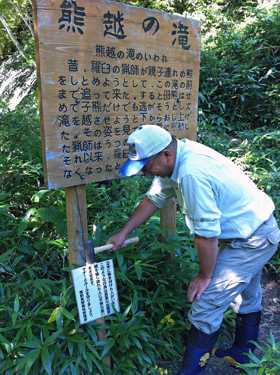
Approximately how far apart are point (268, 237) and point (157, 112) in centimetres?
130

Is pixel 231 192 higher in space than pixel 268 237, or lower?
higher

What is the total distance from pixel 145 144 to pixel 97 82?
0.62 m

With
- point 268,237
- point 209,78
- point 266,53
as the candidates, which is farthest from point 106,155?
point 266,53

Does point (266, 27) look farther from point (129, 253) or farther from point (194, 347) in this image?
point (194, 347)

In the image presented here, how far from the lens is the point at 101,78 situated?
2.14 m

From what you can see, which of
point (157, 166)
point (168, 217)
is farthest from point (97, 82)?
point (168, 217)

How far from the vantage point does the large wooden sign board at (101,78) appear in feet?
6.23

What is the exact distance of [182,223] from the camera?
3.57m

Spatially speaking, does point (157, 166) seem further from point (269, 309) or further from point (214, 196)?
point (269, 309)

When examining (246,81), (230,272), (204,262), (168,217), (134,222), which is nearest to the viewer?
(204,262)

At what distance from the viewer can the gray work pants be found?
6.77 ft

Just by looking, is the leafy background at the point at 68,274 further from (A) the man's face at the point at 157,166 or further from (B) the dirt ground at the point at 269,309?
(A) the man's face at the point at 157,166

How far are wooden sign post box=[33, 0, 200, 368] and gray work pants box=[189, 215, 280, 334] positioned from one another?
97 cm

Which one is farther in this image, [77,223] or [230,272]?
[77,223]
